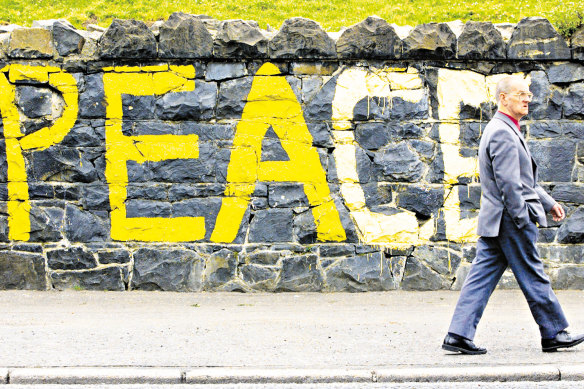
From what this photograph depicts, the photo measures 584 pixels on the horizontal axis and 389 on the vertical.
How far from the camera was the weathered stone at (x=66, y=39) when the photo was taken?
8617mm

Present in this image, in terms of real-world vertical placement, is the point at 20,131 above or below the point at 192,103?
below

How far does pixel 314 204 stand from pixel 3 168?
11.0ft

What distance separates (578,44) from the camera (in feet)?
28.2

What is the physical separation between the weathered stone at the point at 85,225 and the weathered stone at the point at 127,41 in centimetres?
169

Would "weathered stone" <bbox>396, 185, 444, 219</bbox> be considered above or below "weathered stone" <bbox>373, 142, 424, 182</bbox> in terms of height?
below

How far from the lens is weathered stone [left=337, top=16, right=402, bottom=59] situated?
8609 millimetres

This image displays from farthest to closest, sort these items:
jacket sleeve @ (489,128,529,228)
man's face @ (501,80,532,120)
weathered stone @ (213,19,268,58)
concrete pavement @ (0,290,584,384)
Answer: weathered stone @ (213,19,268,58) < man's face @ (501,80,532,120) < jacket sleeve @ (489,128,529,228) < concrete pavement @ (0,290,584,384)

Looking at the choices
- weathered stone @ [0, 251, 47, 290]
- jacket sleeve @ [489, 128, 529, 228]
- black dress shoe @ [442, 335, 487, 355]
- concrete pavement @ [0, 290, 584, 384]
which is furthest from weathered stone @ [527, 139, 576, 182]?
weathered stone @ [0, 251, 47, 290]

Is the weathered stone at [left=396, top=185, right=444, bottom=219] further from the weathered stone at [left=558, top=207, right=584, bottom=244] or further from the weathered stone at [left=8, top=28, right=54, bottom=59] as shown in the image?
the weathered stone at [left=8, top=28, right=54, bottom=59]

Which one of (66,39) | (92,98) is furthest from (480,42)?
(66,39)

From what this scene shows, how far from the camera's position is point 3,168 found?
8.71 m

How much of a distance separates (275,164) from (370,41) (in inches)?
65.1

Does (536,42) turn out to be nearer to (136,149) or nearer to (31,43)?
(136,149)

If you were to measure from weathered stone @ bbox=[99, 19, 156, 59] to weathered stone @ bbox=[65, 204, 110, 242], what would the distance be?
1.69 m
